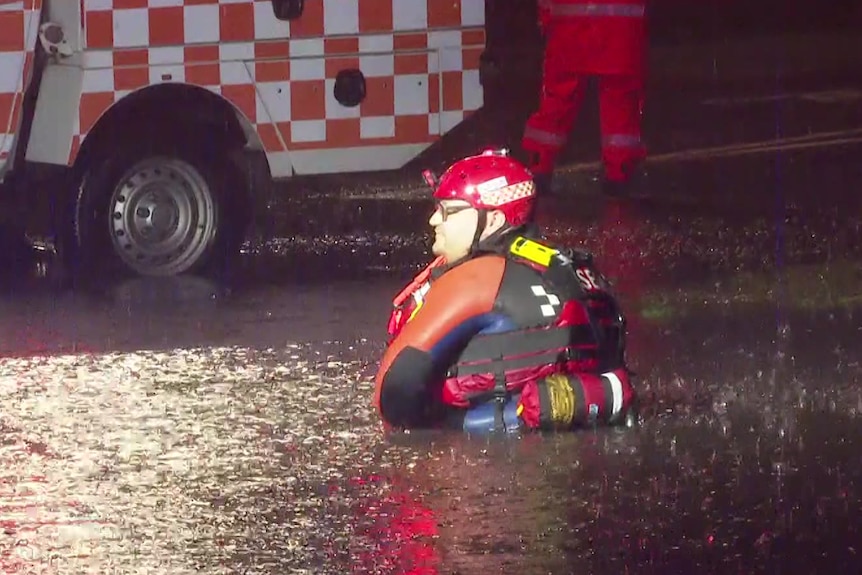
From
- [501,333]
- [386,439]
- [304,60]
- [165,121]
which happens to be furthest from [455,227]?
[165,121]

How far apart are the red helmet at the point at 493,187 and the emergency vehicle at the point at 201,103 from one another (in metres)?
2.65

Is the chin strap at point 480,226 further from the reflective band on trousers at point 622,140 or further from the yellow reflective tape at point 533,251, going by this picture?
the reflective band on trousers at point 622,140

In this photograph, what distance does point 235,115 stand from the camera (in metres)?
8.59

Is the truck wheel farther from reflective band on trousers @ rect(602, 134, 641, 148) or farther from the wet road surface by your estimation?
reflective band on trousers @ rect(602, 134, 641, 148)

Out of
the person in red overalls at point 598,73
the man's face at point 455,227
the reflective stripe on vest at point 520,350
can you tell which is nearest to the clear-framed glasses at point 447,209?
the man's face at point 455,227

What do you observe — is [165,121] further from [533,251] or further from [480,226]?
[533,251]

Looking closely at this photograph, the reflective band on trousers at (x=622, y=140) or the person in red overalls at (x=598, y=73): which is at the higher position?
the person in red overalls at (x=598, y=73)

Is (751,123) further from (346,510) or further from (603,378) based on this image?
(346,510)

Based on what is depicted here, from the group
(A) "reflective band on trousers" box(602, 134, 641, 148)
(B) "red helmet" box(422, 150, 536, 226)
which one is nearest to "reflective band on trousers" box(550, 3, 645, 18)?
(A) "reflective band on trousers" box(602, 134, 641, 148)

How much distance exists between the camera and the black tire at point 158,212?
28.4ft

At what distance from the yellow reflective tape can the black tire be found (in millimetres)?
3141

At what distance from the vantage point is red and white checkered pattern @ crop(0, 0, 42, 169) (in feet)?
26.7

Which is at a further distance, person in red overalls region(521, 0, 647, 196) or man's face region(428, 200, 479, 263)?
person in red overalls region(521, 0, 647, 196)

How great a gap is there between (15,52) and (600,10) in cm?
325
